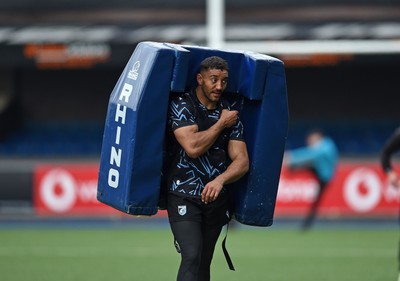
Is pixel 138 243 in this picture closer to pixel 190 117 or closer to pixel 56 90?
pixel 190 117

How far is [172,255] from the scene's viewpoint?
46.5 feet

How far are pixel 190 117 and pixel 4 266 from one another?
19.1 feet

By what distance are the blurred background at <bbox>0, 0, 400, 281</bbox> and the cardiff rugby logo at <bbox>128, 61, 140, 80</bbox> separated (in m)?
6.03

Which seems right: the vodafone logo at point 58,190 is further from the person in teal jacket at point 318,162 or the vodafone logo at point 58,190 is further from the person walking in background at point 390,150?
the person walking in background at point 390,150

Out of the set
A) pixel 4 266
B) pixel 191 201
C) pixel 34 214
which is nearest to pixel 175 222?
pixel 191 201

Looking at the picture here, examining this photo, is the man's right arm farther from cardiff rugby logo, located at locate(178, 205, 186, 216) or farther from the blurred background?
the blurred background

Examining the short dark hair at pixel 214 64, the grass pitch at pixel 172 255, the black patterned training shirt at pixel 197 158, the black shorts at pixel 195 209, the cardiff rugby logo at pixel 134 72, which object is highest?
the short dark hair at pixel 214 64

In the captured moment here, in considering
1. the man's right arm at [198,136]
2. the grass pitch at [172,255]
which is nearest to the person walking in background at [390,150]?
the grass pitch at [172,255]

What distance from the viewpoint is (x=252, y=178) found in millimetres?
7594

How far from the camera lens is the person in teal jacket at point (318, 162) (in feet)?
60.3

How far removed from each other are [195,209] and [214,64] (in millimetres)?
1046

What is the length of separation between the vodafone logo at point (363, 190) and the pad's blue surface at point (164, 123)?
12485 mm

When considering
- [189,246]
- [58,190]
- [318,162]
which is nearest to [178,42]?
[58,190]

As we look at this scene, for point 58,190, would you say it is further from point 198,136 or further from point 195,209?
point 198,136
